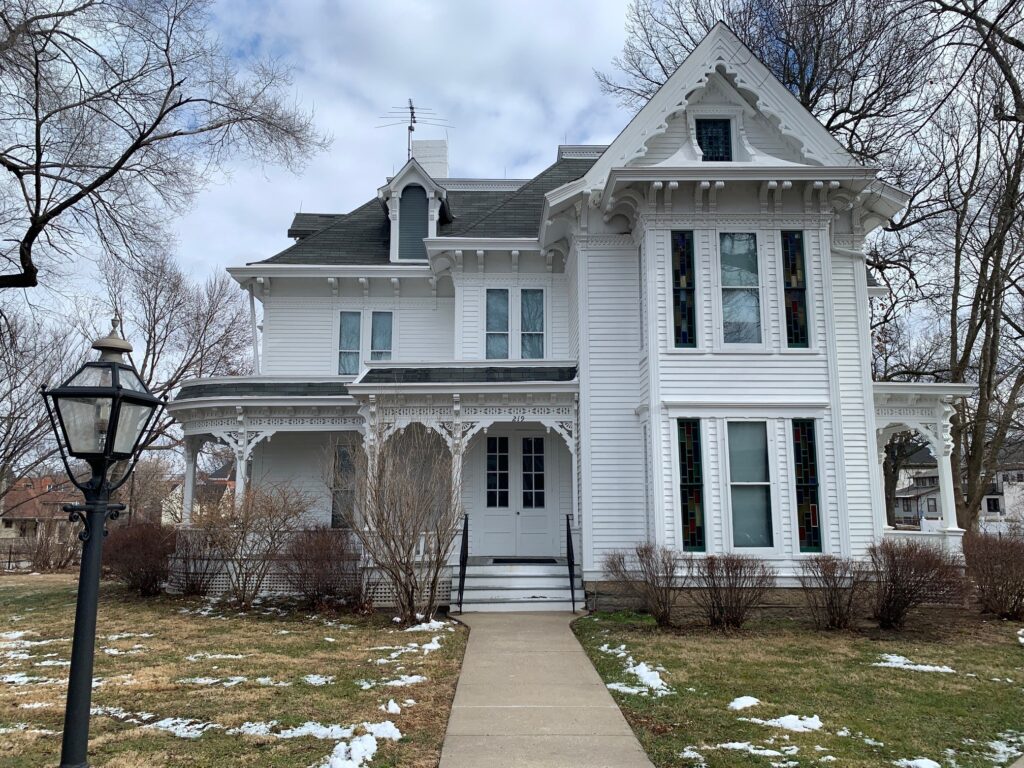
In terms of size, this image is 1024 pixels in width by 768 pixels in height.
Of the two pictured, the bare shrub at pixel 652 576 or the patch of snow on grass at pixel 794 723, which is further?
the bare shrub at pixel 652 576

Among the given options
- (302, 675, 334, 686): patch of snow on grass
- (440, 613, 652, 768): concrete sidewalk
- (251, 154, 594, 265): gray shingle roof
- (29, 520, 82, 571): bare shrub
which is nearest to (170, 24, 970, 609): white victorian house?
(251, 154, 594, 265): gray shingle roof

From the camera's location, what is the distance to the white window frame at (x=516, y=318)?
1516 cm

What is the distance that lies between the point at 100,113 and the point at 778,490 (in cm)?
1195

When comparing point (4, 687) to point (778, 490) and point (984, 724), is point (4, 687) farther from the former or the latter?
point (778, 490)

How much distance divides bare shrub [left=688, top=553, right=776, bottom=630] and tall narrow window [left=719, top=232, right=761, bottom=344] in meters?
3.87

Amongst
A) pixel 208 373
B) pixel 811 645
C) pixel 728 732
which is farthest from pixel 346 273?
pixel 208 373

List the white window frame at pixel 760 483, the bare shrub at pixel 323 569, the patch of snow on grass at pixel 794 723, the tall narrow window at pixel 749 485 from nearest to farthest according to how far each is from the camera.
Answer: the patch of snow on grass at pixel 794 723
the white window frame at pixel 760 483
the tall narrow window at pixel 749 485
the bare shrub at pixel 323 569

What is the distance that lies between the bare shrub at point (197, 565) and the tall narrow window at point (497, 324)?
653cm

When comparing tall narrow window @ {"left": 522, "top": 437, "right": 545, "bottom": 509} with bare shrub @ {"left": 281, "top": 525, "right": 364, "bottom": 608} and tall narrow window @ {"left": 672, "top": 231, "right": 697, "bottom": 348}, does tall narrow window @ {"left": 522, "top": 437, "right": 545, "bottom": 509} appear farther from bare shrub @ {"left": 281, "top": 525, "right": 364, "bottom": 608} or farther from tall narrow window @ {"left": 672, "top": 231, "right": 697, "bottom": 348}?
tall narrow window @ {"left": 672, "top": 231, "right": 697, "bottom": 348}

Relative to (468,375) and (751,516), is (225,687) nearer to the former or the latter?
(468,375)

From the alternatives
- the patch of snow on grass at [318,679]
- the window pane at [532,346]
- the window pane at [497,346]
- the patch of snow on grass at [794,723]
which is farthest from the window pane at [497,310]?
the patch of snow on grass at [794,723]

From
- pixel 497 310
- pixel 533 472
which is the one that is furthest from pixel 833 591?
pixel 497 310

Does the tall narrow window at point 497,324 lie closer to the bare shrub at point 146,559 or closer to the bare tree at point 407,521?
the bare tree at point 407,521

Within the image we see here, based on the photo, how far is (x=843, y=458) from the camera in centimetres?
1159
